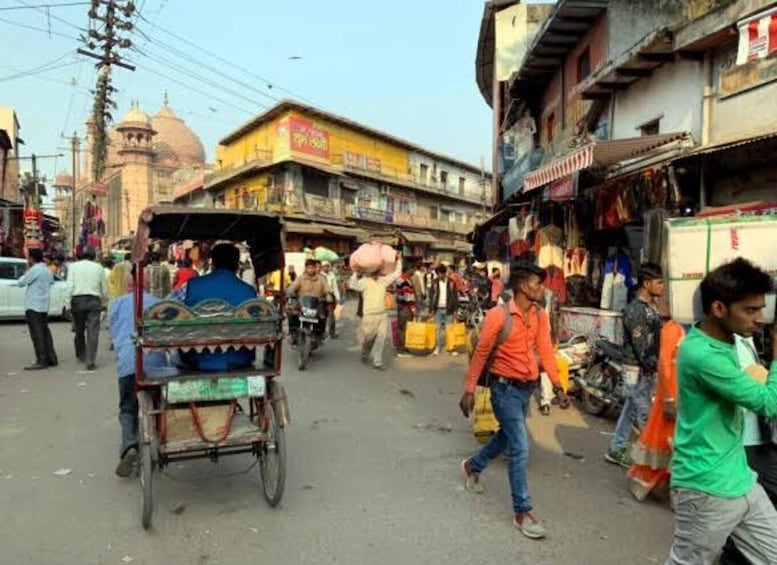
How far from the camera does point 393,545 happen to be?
13.4 feet

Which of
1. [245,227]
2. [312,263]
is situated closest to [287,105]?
[312,263]

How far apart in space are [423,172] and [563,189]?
137 feet

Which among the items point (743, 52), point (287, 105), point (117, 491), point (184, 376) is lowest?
point (117, 491)

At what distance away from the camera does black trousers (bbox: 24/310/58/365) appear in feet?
34.1

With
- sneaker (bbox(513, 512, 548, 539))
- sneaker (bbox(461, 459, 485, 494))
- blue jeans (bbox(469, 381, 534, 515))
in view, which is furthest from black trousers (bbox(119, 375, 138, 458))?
sneaker (bbox(513, 512, 548, 539))

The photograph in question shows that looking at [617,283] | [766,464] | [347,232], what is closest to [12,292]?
[617,283]

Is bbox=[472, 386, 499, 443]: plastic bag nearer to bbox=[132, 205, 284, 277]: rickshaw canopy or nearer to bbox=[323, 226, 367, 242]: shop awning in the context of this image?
bbox=[132, 205, 284, 277]: rickshaw canopy

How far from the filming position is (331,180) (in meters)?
40.5

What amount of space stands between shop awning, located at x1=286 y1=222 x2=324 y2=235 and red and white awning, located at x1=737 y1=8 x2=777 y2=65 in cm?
2930

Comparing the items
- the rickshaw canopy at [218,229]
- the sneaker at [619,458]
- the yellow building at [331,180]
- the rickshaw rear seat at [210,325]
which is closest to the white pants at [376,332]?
the rickshaw canopy at [218,229]

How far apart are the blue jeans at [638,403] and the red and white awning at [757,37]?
423 centimetres

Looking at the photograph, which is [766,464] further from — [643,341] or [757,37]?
[757,37]

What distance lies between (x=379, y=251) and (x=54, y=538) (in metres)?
8.14

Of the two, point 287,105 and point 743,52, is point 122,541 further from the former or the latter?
point 287,105
